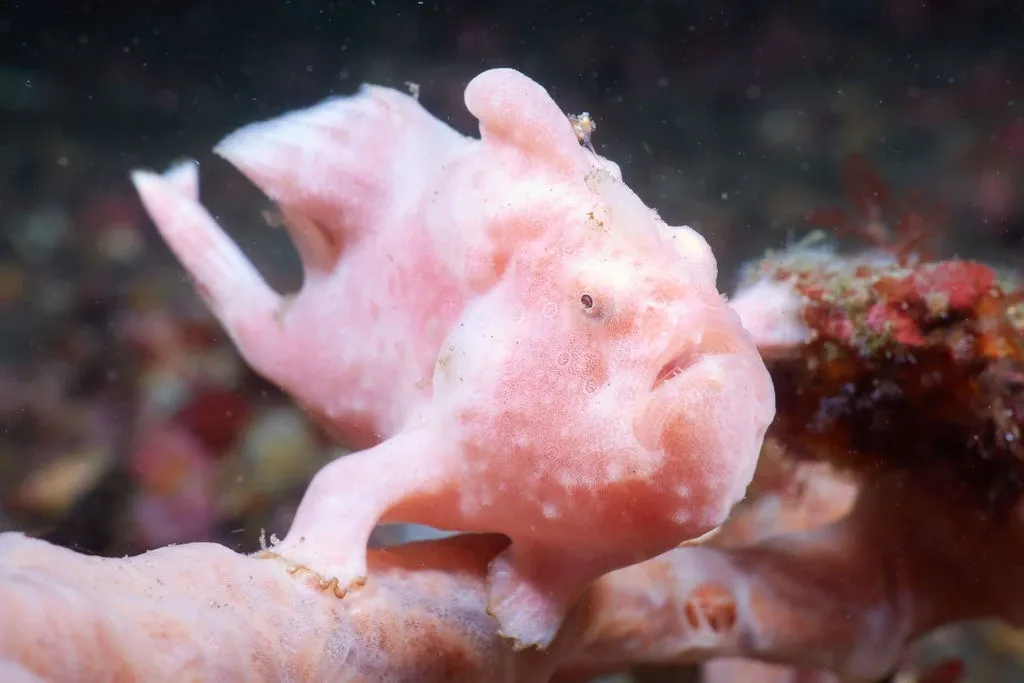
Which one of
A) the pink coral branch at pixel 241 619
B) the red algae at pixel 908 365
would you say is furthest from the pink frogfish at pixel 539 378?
the red algae at pixel 908 365

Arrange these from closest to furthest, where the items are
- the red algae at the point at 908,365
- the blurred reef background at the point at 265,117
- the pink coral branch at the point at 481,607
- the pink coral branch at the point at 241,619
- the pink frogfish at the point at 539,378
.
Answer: the pink coral branch at the point at 241,619 < the pink coral branch at the point at 481,607 < the pink frogfish at the point at 539,378 < the red algae at the point at 908,365 < the blurred reef background at the point at 265,117

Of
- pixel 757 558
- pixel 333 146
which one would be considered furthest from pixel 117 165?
pixel 757 558

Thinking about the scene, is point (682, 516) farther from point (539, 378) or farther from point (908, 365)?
point (908, 365)

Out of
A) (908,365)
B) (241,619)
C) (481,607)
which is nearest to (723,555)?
(908,365)

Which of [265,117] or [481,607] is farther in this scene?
[265,117]

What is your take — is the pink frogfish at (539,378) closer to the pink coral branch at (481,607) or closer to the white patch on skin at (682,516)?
the white patch on skin at (682,516)
